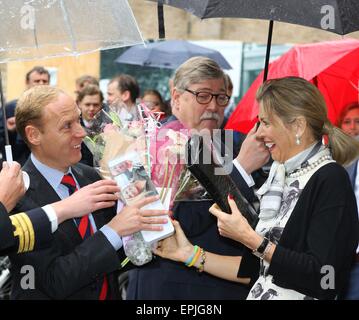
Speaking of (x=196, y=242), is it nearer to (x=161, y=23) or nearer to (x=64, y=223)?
(x=64, y=223)

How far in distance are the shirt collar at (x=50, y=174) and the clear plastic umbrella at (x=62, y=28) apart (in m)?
0.23

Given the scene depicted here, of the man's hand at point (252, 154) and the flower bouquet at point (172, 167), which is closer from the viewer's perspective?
the flower bouquet at point (172, 167)

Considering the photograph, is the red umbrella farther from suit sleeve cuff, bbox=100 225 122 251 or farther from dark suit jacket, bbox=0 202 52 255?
dark suit jacket, bbox=0 202 52 255

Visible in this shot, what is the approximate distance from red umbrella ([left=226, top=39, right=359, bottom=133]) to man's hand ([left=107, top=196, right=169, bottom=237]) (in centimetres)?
215

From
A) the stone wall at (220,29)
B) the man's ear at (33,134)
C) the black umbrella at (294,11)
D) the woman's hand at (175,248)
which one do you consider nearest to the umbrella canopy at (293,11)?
the black umbrella at (294,11)

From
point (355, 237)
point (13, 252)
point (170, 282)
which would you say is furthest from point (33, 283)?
point (355, 237)

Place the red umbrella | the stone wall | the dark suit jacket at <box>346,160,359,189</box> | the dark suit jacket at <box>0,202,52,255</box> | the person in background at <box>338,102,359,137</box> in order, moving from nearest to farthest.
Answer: the dark suit jacket at <box>0,202,52,255</box>, the dark suit jacket at <box>346,160,359,189</box>, the red umbrella, the person in background at <box>338,102,359,137</box>, the stone wall

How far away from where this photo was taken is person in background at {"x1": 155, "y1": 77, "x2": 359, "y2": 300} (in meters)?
2.90

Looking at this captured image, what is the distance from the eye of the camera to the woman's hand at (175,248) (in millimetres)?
3496

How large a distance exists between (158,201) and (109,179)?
0.24 meters

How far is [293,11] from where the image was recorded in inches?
131

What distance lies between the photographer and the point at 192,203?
3.66 meters

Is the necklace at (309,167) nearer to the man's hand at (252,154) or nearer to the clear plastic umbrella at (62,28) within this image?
the man's hand at (252,154)

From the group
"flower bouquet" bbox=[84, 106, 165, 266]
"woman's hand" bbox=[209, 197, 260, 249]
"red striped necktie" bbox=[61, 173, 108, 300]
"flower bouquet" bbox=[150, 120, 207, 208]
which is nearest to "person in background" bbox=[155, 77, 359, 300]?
"woman's hand" bbox=[209, 197, 260, 249]
